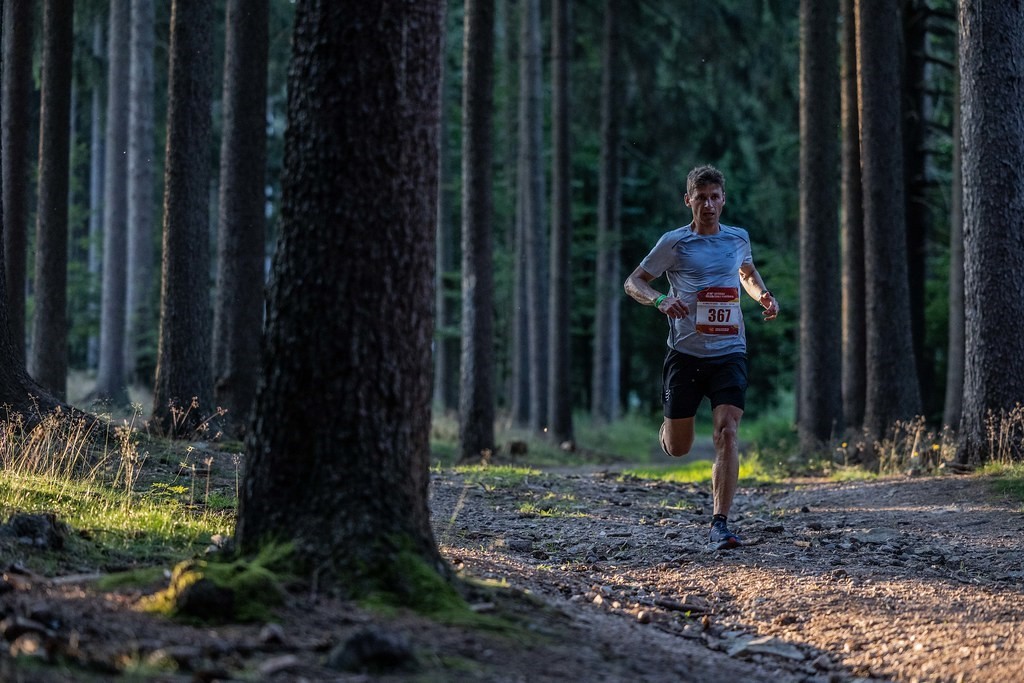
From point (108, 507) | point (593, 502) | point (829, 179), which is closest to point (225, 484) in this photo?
point (108, 507)

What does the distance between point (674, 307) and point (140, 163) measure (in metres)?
18.8

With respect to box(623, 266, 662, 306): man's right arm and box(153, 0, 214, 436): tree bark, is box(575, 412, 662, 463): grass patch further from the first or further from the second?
box(623, 266, 662, 306): man's right arm

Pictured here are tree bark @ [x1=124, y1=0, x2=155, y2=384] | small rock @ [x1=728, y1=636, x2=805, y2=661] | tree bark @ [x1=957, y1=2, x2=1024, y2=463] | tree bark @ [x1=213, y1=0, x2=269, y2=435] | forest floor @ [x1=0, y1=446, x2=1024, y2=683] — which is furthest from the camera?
tree bark @ [x1=124, y1=0, x2=155, y2=384]

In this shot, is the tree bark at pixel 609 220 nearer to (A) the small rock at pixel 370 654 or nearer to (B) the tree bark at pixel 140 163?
(B) the tree bark at pixel 140 163

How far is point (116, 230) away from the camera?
23.0m

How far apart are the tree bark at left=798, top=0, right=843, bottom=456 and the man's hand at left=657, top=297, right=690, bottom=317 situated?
9.67 m

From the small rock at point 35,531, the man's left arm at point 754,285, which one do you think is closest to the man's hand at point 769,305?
the man's left arm at point 754,285

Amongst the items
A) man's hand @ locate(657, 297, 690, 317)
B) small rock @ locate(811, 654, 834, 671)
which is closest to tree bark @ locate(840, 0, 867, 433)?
man's hand @ locate(657, 297, 690, 317)

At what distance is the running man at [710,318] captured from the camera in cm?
800

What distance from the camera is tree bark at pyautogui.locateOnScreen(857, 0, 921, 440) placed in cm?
1533

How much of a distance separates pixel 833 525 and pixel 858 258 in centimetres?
873

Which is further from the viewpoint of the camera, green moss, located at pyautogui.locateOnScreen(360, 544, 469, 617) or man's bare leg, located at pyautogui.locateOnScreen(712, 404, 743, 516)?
man's bare leg, located at pyautogui.locateOnScreen(712, 404, 743, 516)

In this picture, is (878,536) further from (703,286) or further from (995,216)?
(995,216)

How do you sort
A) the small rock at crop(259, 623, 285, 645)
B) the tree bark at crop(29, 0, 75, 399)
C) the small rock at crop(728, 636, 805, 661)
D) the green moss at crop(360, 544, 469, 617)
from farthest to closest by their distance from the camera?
the tree bark at crop(29, 0, 75, 399), the small rock at crop(728, 636, 805, 661), the green moss at crop(360, 544, 469, 617), the small rock at crop(259, 623, 285, 645)
